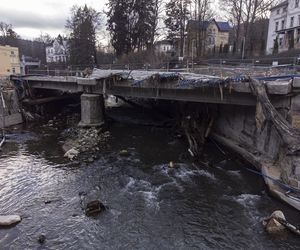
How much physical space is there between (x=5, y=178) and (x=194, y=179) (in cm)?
969

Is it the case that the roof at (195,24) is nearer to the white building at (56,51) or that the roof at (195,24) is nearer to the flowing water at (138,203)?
the flowing water at (138,203)

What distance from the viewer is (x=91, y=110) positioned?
887 inches

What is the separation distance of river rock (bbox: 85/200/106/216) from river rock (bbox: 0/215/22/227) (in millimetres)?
2532

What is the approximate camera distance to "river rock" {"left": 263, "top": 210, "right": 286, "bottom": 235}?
8.89 m

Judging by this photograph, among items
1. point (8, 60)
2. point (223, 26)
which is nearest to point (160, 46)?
point (223, 26)

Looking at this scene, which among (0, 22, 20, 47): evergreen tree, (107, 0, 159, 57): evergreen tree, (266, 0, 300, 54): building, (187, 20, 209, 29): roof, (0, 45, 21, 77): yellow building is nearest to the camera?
(266, 0, 300, 54): building

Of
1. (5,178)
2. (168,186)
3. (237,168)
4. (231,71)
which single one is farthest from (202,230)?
(231,71)

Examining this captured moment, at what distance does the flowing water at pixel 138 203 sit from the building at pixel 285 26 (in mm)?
34000

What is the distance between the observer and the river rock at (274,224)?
8.89 m

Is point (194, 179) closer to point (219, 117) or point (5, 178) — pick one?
point (219, 117)

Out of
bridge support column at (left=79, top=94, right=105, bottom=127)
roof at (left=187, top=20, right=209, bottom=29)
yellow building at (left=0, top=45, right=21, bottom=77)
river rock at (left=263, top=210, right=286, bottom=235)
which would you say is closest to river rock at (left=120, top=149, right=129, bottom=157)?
bridge support column at (left=79, top=94, right=105, bottom=127)

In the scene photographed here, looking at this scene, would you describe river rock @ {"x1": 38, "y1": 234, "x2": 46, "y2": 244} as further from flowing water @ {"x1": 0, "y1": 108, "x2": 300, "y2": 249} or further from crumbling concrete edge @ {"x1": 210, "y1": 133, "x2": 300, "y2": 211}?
crumbling concrete edge @ {"x1": 210, "y1": 133, "x2": 300, "y2": 211}

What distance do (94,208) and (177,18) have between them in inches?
1701

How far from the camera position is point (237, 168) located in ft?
47.1
